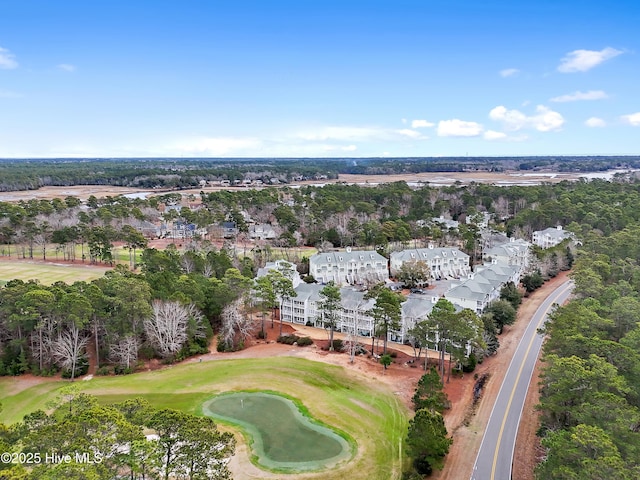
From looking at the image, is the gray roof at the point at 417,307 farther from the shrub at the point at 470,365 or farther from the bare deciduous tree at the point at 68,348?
the bare deciduous tree at the point at 68,348

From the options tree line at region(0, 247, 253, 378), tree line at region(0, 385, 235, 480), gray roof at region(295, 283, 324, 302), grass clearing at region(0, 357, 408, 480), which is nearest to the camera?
tree line at region(0, 385, 235, 480)

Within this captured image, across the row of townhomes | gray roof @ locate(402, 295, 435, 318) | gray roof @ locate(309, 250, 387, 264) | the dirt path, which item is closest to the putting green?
the dirt path

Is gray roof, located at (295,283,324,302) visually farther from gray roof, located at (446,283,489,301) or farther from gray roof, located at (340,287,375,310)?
gray roof, located at (446,283,489,301)

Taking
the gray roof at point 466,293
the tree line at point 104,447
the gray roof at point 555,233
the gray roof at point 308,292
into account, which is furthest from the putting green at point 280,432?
the gray roof at point 555,233

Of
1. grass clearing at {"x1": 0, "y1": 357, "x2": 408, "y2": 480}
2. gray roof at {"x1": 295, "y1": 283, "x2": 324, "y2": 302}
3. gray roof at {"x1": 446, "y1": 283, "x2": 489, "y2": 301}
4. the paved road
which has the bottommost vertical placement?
grass clearing at {"x1": 0, "y1": 357, "x2": 408, "y2": 480}

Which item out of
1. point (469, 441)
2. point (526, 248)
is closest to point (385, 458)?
point (469, 441)

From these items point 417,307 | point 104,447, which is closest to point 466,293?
point 417,307

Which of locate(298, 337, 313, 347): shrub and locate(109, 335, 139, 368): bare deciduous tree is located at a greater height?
locate(109, 335, 139, 368): bare deciduous tree
